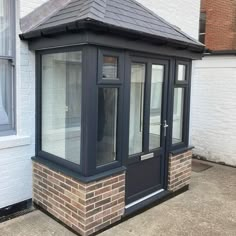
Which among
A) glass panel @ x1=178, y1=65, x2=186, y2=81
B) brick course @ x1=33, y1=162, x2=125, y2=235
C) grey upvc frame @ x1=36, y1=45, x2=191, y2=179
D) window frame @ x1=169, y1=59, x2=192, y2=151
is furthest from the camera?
glass panel @ x1=178, y1=65, x2=186, y2=81

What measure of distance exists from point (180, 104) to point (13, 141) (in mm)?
2715

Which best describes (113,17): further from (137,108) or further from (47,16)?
(137,108)

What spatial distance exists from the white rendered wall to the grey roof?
0.39m

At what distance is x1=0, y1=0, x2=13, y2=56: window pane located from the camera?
3.76 m

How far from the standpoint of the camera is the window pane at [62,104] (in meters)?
3.55

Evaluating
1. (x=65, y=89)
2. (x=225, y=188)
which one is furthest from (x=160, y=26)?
(x=225, y=188)

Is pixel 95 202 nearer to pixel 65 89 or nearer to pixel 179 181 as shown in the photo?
pixel 65 89

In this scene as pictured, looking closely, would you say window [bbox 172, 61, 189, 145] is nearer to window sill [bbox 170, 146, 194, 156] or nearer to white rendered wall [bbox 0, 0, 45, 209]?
window sill [bbox 170, 146, 194, 156]

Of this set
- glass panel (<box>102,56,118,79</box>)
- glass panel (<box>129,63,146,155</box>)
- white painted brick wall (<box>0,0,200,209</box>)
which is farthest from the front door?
white painted brick wall (<box>0,0,200,209</box>)

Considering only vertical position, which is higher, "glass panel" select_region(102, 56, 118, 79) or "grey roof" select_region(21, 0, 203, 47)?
"grey roof" select_region(21, 0, 203, 47)

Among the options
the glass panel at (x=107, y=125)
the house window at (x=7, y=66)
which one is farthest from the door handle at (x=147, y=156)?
the house window at (x=7, y=66)

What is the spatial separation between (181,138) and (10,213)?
2917 mm

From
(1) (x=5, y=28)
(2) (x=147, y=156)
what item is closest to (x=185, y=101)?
(2) (x=147, y=156)

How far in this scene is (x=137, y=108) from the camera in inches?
166
